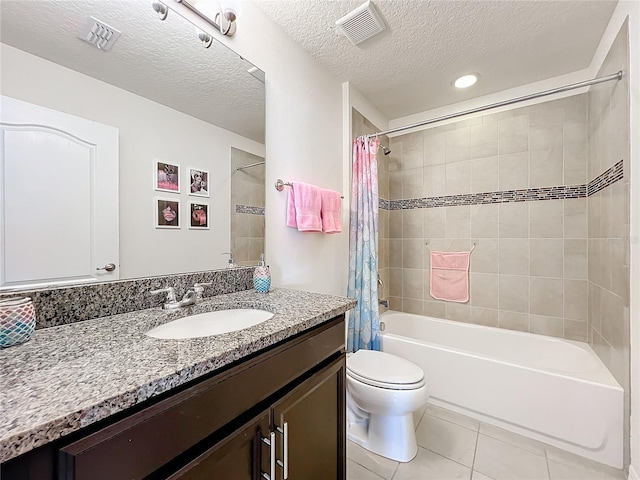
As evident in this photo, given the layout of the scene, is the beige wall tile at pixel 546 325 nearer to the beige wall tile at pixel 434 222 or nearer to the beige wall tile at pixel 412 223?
the beige wall tile at pixel 434 222

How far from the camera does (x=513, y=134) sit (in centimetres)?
225

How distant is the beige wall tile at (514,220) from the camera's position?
2217mm

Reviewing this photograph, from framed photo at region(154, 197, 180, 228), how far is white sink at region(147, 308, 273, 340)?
0.39 metres

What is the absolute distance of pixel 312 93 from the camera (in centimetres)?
185

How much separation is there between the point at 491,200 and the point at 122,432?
2.68 metres

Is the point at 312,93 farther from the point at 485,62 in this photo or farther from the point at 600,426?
the point at 600,426

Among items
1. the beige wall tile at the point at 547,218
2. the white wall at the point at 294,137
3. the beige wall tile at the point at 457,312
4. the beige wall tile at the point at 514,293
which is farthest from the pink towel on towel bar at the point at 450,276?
the white wall at the point at 294,137

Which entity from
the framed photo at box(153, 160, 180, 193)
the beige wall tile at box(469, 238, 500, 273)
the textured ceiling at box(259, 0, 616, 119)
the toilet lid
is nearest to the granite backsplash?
the framed photo at box(153, 160, 180, 193)

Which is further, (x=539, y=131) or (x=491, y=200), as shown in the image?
(x=491, y=200)

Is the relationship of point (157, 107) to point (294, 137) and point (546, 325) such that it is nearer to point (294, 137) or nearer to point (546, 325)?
point (294, 137)

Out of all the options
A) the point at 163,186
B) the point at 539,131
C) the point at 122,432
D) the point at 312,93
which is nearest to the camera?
the point at 122,432

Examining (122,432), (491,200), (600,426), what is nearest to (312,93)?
(491,200)

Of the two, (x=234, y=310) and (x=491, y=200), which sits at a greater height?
(x=491, y=200)

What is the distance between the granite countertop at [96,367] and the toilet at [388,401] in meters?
0.80
